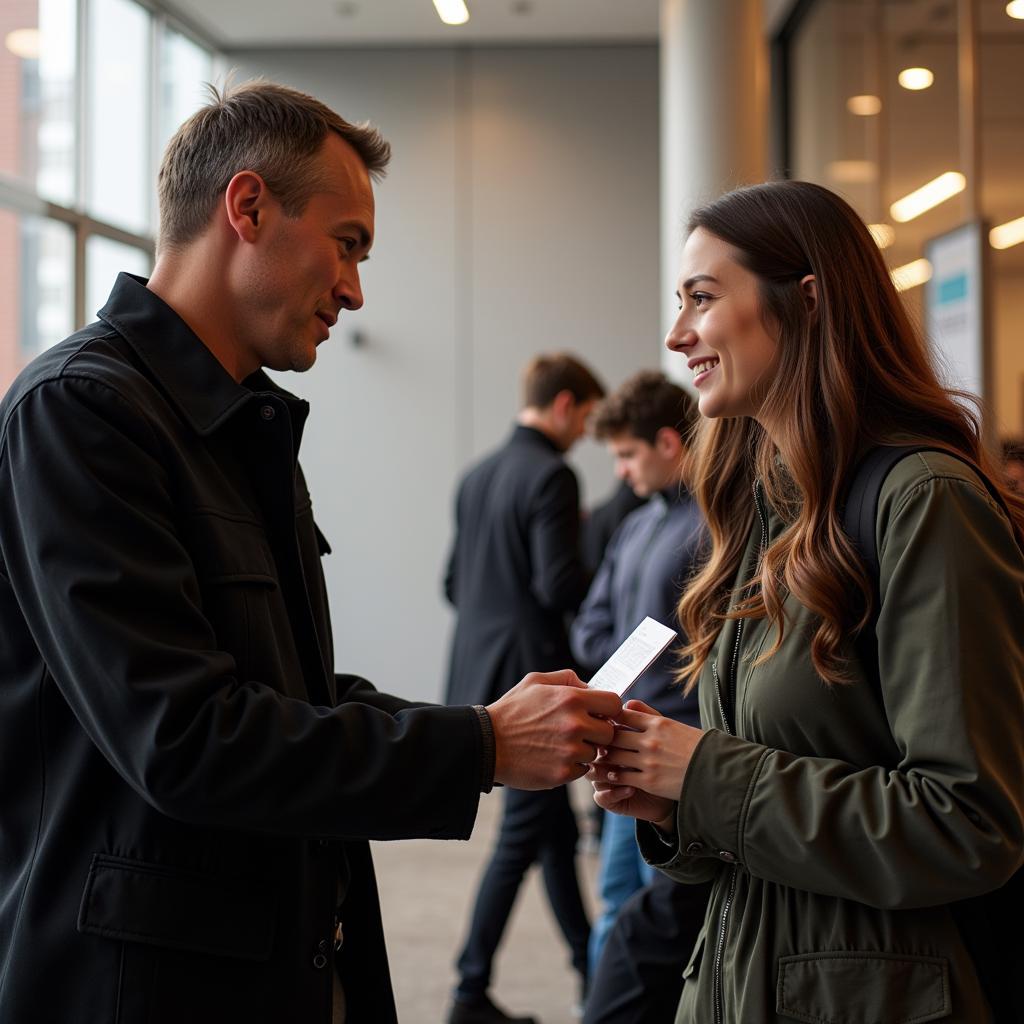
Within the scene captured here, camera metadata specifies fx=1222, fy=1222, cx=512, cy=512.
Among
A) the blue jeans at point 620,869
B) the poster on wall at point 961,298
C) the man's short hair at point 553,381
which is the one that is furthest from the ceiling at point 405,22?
the blue jeans at point 620,869

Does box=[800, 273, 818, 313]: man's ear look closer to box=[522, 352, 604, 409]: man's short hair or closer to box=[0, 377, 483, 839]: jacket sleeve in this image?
box=[0, 377, 483, 839]: jacket sleeve

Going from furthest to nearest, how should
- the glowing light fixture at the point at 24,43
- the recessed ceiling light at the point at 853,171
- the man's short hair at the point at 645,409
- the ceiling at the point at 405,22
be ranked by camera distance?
the ceiling at the point at 405,22 < the recessed ceiling light at the point at 853,171 < the glowing light fixture at the point at 24,43 < the man's short hair at the point at 645,409

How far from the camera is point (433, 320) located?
8266 mm

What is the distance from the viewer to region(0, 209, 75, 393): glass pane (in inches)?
213

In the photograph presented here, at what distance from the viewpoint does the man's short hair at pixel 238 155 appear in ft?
5.42

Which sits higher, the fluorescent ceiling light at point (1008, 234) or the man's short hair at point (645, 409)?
the fluorescent ceiling light at point (1008, 234)

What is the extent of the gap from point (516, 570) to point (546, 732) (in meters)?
2.71

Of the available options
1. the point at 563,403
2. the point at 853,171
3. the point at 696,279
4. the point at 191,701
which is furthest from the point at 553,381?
the point at 191,701

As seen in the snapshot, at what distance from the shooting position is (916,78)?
19.2 feet

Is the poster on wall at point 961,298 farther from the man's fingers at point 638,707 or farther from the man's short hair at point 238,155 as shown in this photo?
the man's short hair at point 238,155

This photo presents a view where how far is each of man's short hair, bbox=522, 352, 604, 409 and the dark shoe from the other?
2047 millimetres

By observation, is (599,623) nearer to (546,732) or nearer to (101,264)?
(546,732)

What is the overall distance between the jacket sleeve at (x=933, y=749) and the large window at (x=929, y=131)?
9.64 feet

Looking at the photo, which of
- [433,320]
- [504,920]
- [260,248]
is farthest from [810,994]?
[433,320]
